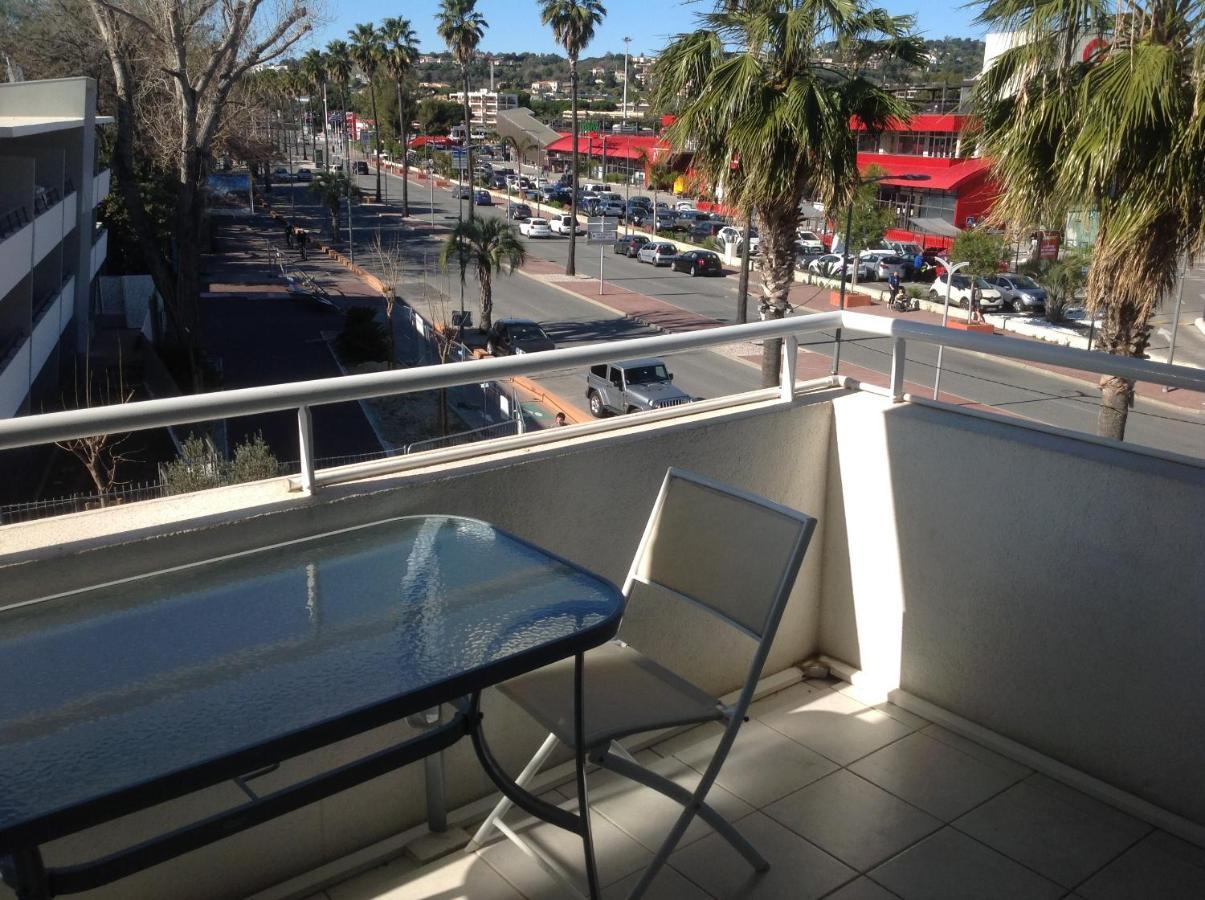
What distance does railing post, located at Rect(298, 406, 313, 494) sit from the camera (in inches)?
101

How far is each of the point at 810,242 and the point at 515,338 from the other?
68.8 feet

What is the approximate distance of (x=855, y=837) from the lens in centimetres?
303

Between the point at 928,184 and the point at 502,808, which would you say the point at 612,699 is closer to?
the point at 502,808

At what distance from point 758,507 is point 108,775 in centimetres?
154

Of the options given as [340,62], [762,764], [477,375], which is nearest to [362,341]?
[762,764]

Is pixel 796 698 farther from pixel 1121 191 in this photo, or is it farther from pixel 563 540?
pixel 1121 191

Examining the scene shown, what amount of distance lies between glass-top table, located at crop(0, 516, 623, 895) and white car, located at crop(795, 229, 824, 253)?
42674mm

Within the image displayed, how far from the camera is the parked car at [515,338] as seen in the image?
28.3 m

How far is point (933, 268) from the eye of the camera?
135ft

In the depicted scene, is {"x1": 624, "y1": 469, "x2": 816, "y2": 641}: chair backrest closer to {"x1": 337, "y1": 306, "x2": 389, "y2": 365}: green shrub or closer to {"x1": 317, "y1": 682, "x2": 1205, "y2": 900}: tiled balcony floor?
{"x1": 317, "y1": 682, "x2": 1205, "y2": 900}: tiled balcony floor

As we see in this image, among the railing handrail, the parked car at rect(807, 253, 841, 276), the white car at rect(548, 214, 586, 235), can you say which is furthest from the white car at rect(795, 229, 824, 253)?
the railing handrail

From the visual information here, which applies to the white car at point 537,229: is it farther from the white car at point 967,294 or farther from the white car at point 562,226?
the white car at point 967,294

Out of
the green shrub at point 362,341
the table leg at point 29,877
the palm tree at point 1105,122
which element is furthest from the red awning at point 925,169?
the table leg at point 29,877

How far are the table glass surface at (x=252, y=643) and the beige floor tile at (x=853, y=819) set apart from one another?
4.57ft
